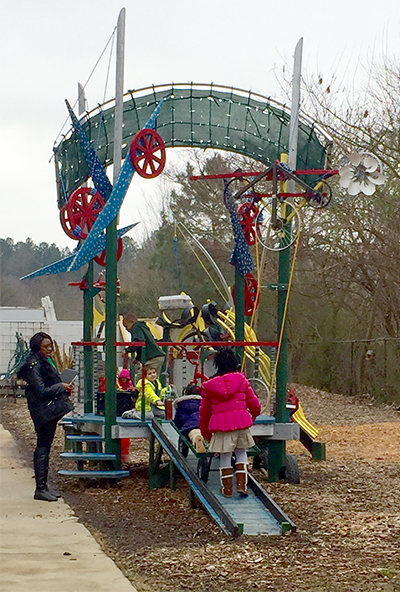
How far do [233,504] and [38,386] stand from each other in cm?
237

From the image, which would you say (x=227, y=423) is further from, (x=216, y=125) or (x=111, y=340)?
(x=216, y=125)

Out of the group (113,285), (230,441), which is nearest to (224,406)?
(230,441)

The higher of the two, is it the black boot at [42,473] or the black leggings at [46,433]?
the black leggings at [46,433]

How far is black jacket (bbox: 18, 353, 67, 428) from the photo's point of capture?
9188 mm

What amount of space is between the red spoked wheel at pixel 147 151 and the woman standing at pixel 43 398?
2.37 meters

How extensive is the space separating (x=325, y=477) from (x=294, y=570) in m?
4.73

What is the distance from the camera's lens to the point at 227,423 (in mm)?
8453

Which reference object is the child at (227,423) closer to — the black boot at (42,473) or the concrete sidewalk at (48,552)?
the concrete sidewalk at (48,552)

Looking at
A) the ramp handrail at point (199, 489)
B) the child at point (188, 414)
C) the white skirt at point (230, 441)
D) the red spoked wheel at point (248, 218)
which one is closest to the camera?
the ramp handrail at point (199, 489)

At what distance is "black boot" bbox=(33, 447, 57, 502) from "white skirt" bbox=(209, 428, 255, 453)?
195cm

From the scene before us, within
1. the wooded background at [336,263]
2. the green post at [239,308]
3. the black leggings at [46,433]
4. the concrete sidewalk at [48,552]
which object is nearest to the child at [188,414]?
the black leggings at [46,433]

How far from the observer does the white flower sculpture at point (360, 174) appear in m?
10.3

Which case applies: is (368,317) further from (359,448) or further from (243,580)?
(243,580)

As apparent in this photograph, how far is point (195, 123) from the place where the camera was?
38.3 feet
